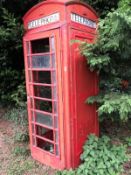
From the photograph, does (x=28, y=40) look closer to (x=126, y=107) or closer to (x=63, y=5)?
(x=63, y=5)

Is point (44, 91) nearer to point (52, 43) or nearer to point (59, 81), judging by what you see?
point (59, 81)

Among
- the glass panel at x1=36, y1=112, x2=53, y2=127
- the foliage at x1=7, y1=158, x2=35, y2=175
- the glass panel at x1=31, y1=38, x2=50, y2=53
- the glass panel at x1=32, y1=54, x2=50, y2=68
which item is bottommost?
the foliage at x1=7, y1=158, x2=35, y2=175

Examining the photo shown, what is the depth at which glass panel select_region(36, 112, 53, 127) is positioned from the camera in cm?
357

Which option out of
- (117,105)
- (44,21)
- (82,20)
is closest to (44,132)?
(117,105)

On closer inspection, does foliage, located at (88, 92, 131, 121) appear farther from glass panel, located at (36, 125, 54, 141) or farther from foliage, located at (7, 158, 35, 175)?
foliage, located at (7, 158, 35, 175)

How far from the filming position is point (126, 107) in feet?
9.72

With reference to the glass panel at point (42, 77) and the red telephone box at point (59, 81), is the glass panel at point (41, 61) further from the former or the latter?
the glass panel at point (42, 77)

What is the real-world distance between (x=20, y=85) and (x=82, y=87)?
6.12ft

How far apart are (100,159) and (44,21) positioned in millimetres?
2313

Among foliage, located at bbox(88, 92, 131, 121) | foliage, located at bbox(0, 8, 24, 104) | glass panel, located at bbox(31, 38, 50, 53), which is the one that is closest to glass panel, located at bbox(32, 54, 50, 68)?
glass panel, located at bbox(31, 38, 50, 53)

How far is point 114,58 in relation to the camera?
3469 millimetres

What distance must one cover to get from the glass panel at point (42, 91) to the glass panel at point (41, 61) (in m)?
0.36

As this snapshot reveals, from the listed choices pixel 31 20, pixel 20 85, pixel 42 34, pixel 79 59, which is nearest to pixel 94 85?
pixel 79 59

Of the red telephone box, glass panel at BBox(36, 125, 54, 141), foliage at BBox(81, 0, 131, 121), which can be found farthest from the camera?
glass panel at BBox(36, 125, 54, 141)
